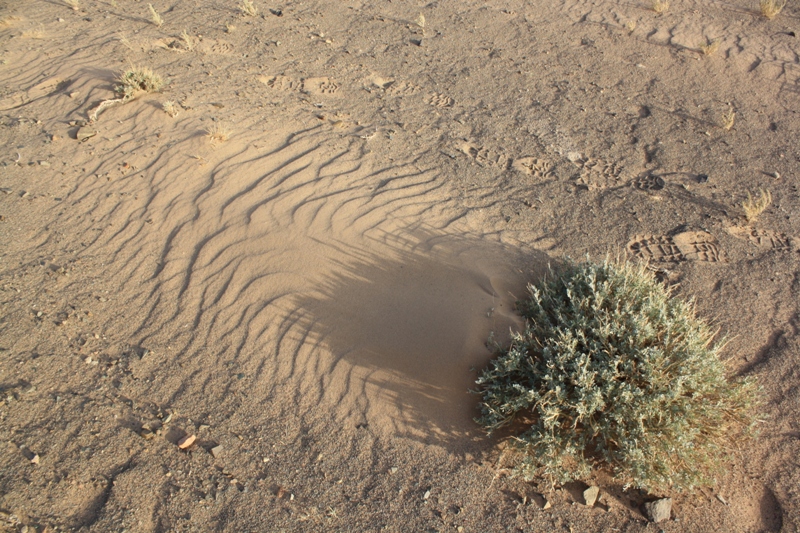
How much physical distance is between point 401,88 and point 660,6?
467 centimetres

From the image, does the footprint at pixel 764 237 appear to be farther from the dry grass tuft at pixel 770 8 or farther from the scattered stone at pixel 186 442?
the dry grass tuft at pixel 770 8

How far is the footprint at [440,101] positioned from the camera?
20.2 ft

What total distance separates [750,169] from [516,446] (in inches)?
169

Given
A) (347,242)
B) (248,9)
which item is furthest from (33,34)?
(347,242)

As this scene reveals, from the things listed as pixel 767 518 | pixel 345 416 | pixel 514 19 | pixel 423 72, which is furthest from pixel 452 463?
pixel 514 19

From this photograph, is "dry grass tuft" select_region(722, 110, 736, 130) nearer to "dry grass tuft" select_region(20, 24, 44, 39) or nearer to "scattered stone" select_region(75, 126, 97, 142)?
"scattered stone" select_region(75, 126, 97, 142)

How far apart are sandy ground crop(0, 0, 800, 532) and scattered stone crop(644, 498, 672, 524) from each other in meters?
0.05

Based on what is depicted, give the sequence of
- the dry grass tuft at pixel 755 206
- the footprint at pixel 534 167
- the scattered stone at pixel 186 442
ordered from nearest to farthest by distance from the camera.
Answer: the scattered stone at pixel 186 442
the dry grass tuft at pixel 755 206
the footprint at pixel 534 167

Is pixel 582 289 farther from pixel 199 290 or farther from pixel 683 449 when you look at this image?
pixel 199 290

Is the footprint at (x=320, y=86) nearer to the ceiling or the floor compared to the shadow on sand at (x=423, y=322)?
nearer to the ceiling

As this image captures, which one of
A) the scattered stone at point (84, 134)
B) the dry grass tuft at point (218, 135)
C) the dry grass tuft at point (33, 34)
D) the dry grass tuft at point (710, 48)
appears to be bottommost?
the scattered stone at point (84, 134)

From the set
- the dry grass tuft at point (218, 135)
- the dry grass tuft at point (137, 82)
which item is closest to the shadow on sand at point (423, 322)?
the dry grass tuft at point (218, 135)

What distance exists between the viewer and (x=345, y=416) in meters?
3.39

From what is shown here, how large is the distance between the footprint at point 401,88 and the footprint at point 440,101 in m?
0.27
